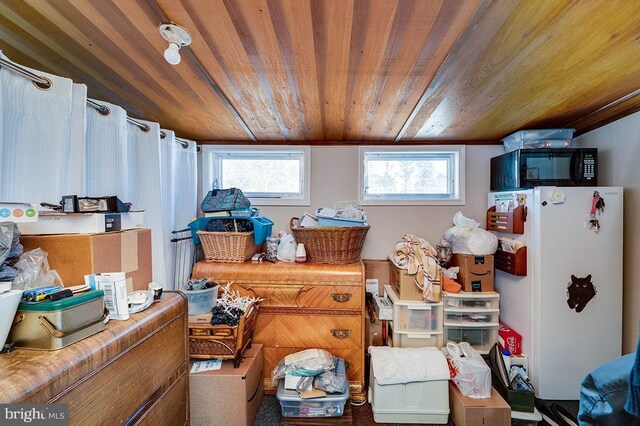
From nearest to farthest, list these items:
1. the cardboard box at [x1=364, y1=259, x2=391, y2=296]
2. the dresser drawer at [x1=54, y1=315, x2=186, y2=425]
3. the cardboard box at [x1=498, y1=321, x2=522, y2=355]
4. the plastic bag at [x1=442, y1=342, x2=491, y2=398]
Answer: the dresser drawer at [x1=54, y1=315, x2=186, y2=425] → the plastic bag at [x1=442, y1=342, x2=491, y2=398] → the cardboard box at [x1=498, y1=321, x2=522, y2=355] → the cardboard box at [x1=364, y1=259, x2=391, y2=296]

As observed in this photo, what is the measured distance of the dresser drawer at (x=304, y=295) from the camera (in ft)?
5.85

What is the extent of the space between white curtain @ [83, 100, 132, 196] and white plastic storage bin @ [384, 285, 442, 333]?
6.52 feet

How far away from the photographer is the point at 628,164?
1.77 meters

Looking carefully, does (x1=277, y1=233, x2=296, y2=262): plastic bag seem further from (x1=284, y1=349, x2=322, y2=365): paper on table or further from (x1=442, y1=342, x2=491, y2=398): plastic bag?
(x1=442, y1=342, x2=491, y2=398): plastic bag

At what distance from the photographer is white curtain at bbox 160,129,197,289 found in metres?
1.83

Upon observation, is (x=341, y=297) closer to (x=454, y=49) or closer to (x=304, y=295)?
(x=304, y=295)

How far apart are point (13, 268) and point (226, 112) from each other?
4.30 feet

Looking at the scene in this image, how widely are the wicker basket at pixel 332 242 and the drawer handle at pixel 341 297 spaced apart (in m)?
0.24

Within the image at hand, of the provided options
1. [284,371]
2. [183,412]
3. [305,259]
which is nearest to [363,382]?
[284,371]

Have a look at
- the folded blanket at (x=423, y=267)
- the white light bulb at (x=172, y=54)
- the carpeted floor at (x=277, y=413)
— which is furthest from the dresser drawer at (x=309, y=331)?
the white light bulb at (x=172, y=54)

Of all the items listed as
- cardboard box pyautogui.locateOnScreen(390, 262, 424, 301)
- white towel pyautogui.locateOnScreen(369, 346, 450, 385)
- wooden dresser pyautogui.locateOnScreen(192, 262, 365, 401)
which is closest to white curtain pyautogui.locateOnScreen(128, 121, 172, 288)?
wooden dresser pyautogui.locateOnScreen(192, 262, 365, 401)
